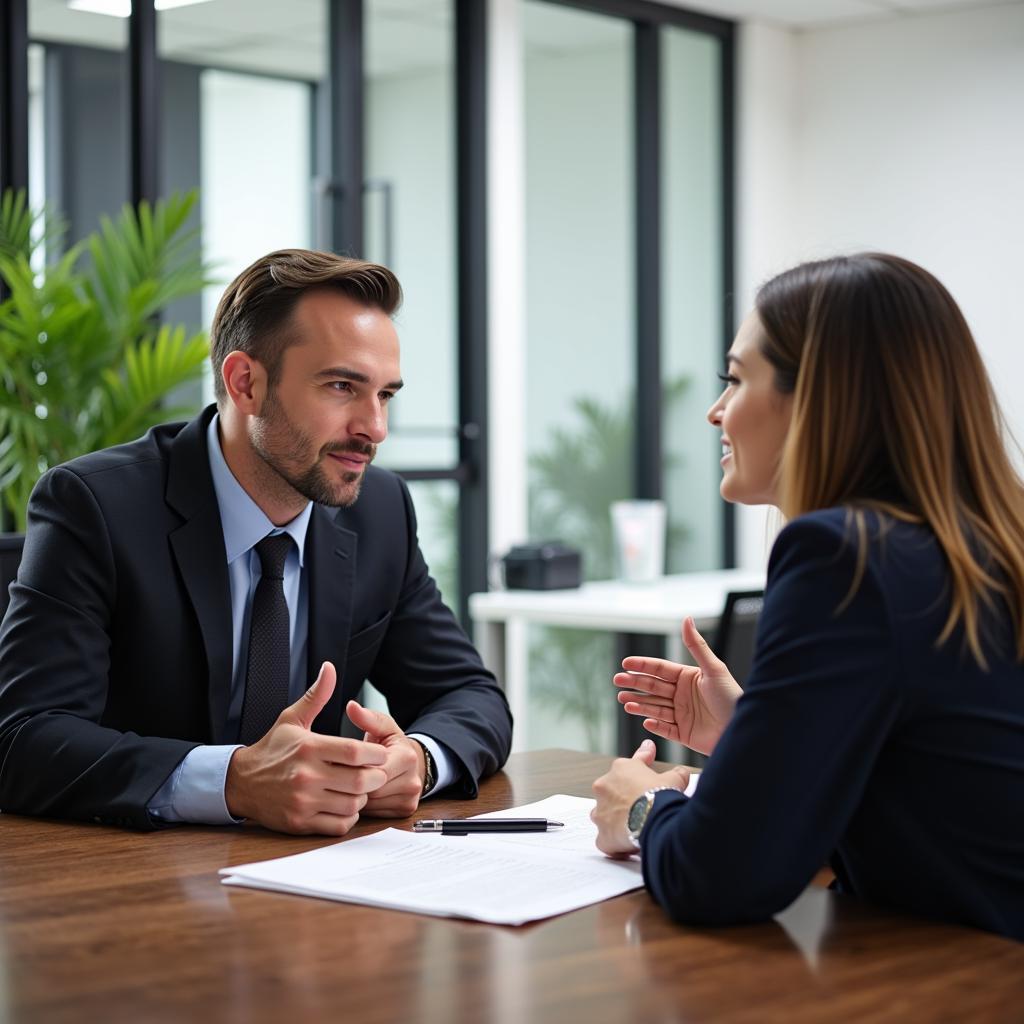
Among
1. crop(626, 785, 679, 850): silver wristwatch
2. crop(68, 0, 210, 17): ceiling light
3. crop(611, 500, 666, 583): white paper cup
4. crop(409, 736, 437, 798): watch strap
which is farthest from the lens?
crop(611, 500, 666, 583): white paper cup

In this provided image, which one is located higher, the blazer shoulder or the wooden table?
the blazer shoulder

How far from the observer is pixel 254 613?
216 centimetres

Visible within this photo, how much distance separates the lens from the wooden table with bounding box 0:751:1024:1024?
1158 millimetres

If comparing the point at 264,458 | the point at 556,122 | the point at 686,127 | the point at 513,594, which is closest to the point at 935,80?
the point at 686,127

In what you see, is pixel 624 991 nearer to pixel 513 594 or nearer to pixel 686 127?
pixel 513 594

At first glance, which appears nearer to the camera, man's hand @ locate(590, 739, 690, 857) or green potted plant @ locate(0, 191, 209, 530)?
man's hand @ locate(590, 739, 690, 857)

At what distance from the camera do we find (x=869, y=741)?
1.34 meters

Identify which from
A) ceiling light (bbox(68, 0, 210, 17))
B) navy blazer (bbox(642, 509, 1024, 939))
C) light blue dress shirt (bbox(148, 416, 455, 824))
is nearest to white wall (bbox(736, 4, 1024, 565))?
ceiling light (bbox(68, 0, 210, 17))

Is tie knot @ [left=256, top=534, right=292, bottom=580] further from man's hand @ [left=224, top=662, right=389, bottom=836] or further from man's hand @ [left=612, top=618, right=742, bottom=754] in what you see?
man's hand @ [left=612, top=618, right=742, bottom=754]

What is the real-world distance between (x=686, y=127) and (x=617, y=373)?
1.01m

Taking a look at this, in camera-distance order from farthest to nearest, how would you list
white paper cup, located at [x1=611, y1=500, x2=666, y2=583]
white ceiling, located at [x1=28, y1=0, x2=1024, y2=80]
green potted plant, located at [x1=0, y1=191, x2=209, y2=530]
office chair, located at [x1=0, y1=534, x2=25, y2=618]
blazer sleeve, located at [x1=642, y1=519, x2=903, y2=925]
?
white paper cup, located at [x1=611, y1=500, x2=666, y2=583]
white ceiling, located at [x1=28, y1=0, x2=1024, y2=80]
green potted plant, located at [x1=0, y1=191, x2=209, y2=530]
office chair, located at [x1=0, y1=534, x2=25, y2=618]
blazer sleeve, located at [x1=642, y1=519, x2=903, y2=925]

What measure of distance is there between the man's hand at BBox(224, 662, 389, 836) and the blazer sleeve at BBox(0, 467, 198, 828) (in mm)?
108

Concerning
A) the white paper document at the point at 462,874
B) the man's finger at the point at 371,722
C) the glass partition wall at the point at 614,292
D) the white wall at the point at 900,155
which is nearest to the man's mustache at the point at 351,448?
the man's finger at the point at 371,722

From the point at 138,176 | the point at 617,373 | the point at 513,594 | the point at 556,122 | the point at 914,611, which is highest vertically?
the point at 556,122
